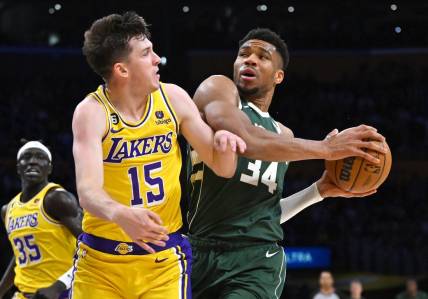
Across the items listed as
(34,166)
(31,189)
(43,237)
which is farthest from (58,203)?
(34,166)

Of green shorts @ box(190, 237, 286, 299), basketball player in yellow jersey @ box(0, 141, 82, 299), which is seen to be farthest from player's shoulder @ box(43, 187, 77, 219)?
green shorts @ box(190, 237, 286, 299)

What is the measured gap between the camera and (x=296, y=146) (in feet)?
13.3

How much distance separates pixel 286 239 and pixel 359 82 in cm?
637

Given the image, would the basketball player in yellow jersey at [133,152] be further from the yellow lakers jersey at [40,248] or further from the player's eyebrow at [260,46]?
the yellow lakers jersey at [40,248]

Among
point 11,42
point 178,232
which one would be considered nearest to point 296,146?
point 178,232

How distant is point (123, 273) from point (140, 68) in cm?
96

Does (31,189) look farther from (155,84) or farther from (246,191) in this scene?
(155,84)

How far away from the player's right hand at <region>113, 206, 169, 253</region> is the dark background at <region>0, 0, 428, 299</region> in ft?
42.2

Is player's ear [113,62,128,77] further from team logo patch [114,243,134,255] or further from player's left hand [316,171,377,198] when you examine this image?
player's left hand [316,171,377,198]

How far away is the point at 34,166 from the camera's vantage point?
21.7 ft

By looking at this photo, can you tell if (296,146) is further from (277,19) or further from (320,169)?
(277,19)

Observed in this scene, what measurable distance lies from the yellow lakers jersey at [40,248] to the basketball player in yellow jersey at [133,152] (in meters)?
2.51

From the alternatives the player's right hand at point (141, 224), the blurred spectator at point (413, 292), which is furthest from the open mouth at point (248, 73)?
the blurred spectator at point (413, 292)

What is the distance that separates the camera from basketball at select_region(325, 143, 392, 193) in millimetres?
4230
